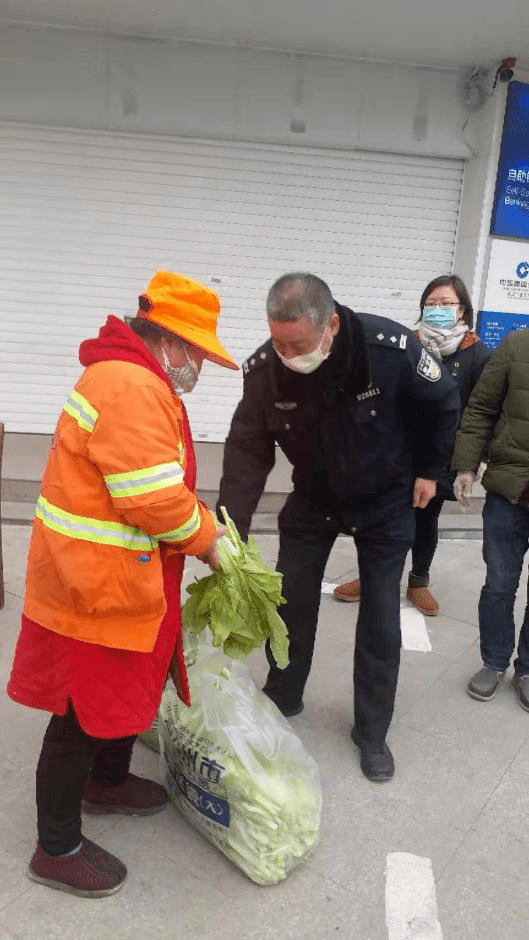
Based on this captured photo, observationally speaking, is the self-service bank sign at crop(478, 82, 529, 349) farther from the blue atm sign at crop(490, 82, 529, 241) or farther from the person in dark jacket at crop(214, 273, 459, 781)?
the person in dark jacket at crop(214, 273, 459, 781)

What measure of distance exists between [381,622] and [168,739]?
907mm

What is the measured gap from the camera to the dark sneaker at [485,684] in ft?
11.4

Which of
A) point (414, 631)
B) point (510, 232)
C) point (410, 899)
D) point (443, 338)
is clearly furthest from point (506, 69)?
point (410, 899)

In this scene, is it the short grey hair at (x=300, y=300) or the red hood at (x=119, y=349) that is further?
the short grey hair at (x=300, y=300)

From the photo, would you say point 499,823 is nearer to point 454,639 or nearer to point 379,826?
point 379,826

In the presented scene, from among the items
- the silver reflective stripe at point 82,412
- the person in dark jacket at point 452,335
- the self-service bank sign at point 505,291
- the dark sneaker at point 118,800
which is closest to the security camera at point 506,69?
the self-service bank sign at point 505,291

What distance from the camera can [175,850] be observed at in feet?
7.76

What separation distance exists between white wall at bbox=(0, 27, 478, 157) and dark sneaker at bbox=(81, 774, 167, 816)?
619 cm

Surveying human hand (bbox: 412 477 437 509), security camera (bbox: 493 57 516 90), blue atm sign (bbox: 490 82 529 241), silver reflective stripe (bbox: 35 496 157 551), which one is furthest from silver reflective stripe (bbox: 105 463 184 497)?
security camera (bbox: 493 57 516 90)

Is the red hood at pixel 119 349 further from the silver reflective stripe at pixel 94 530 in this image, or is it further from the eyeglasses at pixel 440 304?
the eyeglasses at pixel 440 304

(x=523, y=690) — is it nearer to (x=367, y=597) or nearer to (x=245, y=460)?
(x=367, y=597)

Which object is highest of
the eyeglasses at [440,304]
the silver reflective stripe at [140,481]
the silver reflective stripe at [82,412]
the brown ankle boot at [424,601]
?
the eyeglasses at [440,304]

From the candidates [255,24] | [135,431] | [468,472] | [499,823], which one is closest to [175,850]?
[499,823]

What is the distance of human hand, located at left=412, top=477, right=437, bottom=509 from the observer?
274 centimetres
